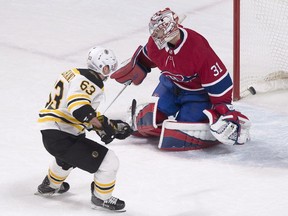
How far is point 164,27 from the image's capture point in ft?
12.0

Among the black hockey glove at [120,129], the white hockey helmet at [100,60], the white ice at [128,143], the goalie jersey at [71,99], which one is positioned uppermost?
the white hockey helmet at [100,60]

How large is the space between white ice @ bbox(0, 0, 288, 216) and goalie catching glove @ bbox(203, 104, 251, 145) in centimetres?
7

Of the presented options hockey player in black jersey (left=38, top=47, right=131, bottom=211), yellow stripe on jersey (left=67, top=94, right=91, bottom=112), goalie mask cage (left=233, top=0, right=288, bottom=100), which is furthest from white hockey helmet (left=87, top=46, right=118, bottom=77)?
goalie mask cage (left=233, top=0, right=288, bottom=100)

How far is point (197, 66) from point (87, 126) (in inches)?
23.8

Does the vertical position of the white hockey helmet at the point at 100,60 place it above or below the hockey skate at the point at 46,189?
above

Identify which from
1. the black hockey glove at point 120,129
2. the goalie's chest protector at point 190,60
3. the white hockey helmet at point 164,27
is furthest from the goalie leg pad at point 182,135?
the black hockey glove at point 120,129

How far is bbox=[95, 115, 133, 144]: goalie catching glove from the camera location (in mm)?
3219

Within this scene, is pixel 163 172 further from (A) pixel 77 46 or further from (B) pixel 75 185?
(A) pixel 77 46

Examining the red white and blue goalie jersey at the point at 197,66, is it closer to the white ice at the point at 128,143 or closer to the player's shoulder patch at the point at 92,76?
the white ice at the point at 128,143

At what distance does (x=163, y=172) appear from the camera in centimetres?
362

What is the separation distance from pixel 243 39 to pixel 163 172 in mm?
1265

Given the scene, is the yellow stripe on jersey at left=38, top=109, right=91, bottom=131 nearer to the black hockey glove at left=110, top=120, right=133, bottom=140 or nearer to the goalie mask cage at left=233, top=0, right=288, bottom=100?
the black hockey glove at left=110, top=120, right=133, bottom=140

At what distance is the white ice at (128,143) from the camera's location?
3.36 meters

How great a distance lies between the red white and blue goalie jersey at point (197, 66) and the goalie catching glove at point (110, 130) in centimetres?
51
